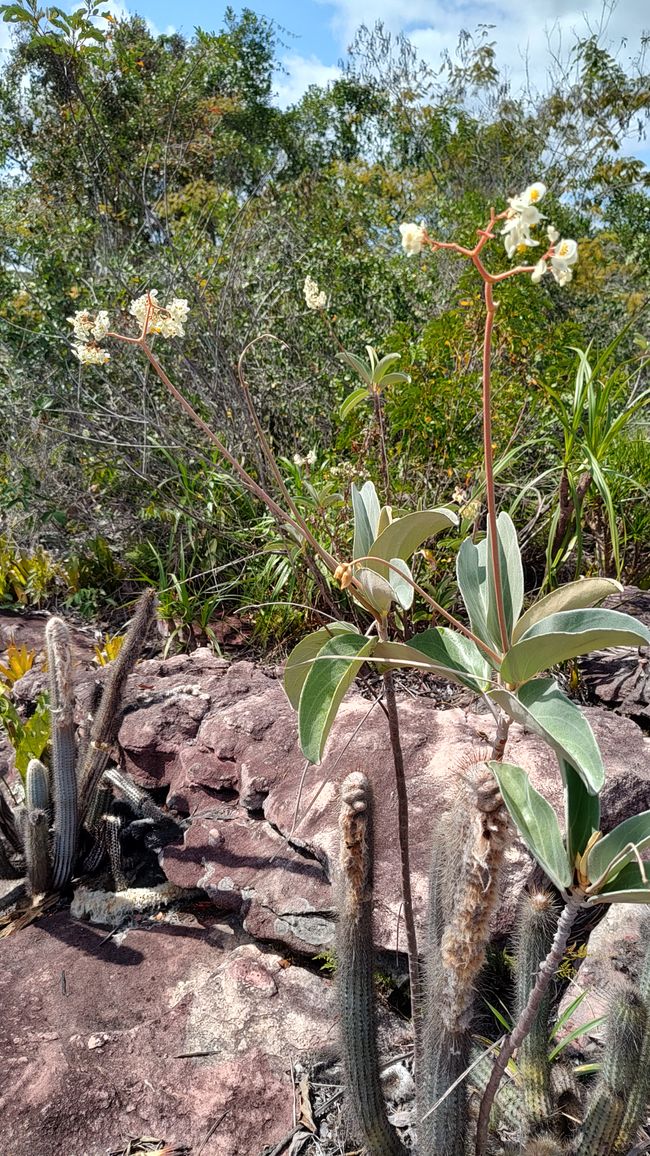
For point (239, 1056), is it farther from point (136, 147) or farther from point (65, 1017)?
point (136, 147)

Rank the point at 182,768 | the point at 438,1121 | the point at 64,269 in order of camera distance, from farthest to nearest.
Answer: the point at 64,269 < the point at 182,768 < the point at 438,1121

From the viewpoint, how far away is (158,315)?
1562 millimetres

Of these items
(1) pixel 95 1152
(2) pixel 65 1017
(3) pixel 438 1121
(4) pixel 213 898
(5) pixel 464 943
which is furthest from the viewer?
(4) pixel 213 898

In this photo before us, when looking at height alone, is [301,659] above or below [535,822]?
above

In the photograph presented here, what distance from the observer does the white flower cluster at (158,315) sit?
1.46m

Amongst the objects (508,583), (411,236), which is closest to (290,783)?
(508,583)

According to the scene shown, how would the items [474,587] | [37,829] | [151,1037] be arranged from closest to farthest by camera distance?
[474,587] → [151,1037] → [37,829]

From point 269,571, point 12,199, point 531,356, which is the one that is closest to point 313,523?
point 269,571

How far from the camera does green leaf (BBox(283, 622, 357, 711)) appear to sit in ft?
4.18

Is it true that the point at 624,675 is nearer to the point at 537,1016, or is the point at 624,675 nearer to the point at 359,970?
the point at 537,1016

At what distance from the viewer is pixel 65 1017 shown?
2.07 metres

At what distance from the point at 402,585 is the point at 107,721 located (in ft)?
5.53

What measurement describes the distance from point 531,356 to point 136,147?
7.39 metres

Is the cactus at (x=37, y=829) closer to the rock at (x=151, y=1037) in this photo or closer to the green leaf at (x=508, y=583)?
the rock at (x=151, y=1037)
